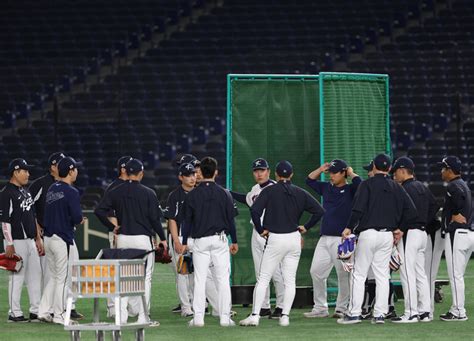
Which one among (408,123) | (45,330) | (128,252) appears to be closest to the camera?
(128,252)

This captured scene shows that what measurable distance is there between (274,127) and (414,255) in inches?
124

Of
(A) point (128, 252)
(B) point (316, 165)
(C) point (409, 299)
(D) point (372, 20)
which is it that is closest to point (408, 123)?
(D) point (372, 20)

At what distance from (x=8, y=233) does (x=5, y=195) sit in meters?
0.46

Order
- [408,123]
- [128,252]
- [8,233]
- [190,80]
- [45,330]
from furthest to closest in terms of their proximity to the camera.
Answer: [190,80]
[408,123]
[8,233]
[45,330]
[128,252]

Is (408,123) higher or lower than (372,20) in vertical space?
lower

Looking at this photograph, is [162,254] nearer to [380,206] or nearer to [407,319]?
[380,206]

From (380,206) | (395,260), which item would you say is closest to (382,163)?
(380,206)

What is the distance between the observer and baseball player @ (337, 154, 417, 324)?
13.2 metres

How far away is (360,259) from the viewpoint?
13305 mm

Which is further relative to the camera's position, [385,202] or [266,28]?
[266,28]

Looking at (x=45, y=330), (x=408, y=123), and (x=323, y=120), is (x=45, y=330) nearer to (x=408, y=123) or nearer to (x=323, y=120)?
(x=323, y=120)

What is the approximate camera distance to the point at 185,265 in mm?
14508

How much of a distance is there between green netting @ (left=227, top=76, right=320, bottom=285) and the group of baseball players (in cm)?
150

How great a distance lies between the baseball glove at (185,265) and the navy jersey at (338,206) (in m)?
1.67
